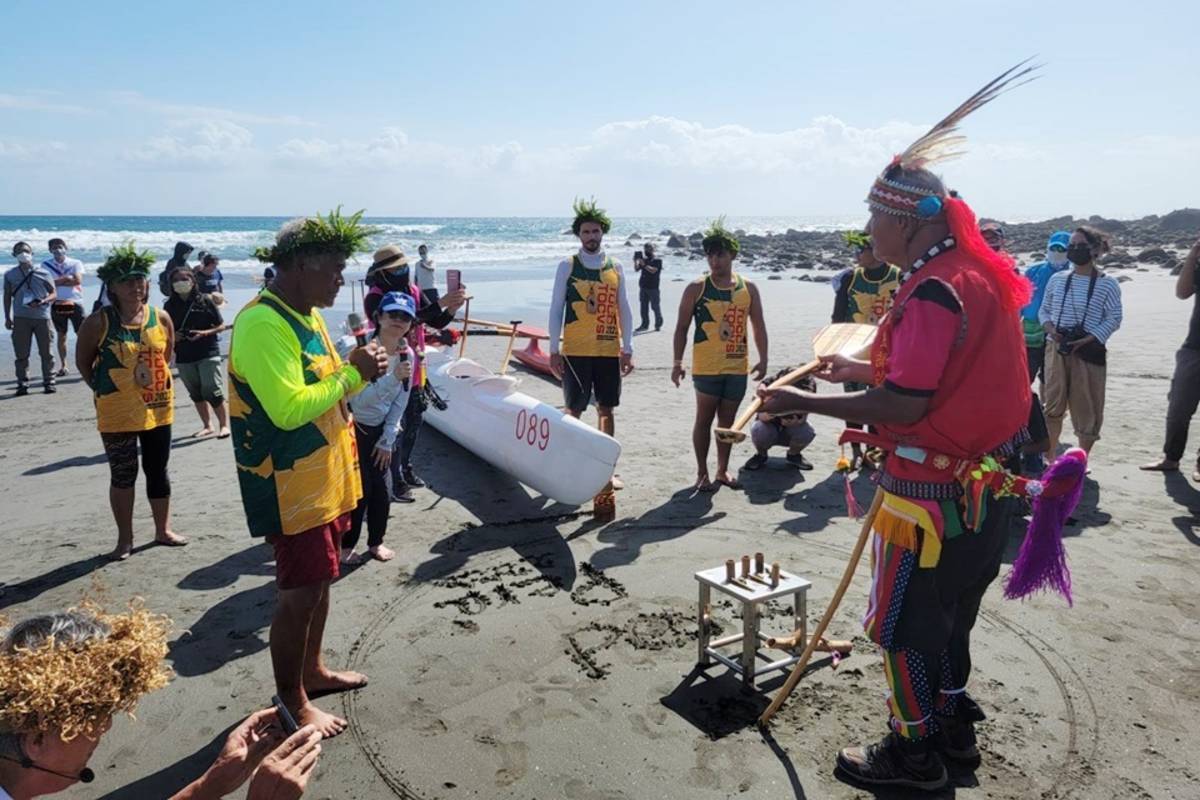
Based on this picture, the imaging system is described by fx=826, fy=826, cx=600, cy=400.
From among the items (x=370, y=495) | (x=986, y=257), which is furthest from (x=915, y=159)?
(x=370, y=495)

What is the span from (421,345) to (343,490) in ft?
8.32

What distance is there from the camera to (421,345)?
20.1 ft

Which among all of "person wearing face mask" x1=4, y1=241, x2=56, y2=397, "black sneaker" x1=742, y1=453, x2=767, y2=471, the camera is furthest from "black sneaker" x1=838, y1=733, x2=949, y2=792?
"person wearing face mask" x1=4, y1=241, x2=56, y2=397

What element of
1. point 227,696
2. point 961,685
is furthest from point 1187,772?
point 227,696

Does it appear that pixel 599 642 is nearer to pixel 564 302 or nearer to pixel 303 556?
pixel 303 556

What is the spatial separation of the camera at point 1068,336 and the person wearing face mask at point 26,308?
1270cm

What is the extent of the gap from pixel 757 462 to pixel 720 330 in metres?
1.57

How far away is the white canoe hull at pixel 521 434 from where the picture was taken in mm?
6469

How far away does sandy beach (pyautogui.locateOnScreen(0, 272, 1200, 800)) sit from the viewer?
→ 358cm

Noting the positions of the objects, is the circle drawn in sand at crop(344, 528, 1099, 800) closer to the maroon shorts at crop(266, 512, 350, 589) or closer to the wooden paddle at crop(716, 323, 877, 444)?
the maroon shorts at crop(266, 512, 350, 589)

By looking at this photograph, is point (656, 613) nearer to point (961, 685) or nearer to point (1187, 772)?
point (961, 685)

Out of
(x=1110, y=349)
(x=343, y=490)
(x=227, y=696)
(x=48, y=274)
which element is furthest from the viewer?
(x=1110, y=349)

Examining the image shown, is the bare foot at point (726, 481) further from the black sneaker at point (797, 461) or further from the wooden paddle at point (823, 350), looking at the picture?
the wooden paddle at point (823, 350)

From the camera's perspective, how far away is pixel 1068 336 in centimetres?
746
